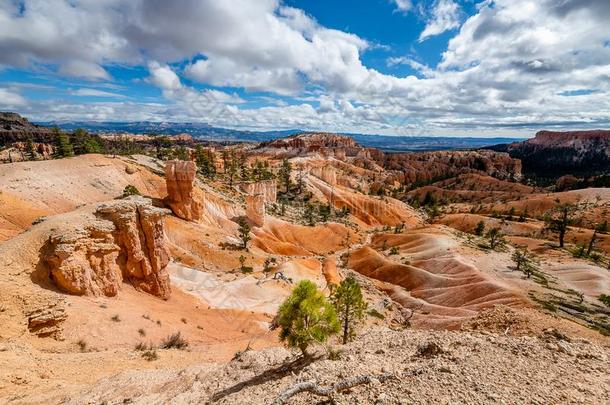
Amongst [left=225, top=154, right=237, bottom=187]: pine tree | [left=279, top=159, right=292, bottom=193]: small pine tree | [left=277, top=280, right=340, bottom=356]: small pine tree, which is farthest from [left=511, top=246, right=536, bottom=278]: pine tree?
[left=279, top=159, right=292, bottom=193]: small pine tree

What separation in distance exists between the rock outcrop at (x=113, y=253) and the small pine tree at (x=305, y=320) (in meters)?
16.8

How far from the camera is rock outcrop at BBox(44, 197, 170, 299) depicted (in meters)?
23.1

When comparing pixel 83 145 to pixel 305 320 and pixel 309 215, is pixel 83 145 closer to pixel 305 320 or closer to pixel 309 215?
pixel 309 215

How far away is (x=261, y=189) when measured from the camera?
89.8m

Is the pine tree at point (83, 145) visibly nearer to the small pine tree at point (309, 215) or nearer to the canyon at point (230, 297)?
the canyon at point (230, 297)

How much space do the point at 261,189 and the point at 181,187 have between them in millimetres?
36970

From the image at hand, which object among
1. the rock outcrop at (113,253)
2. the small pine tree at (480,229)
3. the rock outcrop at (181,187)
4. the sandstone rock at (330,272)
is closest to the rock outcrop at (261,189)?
the rock outcrop at (181,187)

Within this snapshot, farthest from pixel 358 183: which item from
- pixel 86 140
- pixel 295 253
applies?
pixel 86 140

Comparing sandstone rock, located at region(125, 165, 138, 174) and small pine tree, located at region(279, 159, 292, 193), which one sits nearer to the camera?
sandstone rock, located at region(125, 165, 138, 174)

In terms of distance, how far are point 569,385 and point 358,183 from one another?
157 metres

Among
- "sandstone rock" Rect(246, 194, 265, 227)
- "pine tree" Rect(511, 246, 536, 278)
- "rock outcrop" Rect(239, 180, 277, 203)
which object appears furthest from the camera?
"rock outcrop" Rect(239, 180, 277, 203)

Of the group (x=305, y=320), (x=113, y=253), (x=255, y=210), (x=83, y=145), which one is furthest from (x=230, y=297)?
(x=83, y=145)

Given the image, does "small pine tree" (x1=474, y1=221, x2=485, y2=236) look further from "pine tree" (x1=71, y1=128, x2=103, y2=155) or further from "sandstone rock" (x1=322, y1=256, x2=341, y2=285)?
"pine tree" (x1=71, y1=128, x2=103, y2=155)

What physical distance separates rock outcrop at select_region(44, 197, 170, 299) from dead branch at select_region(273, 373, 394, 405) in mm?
20009
